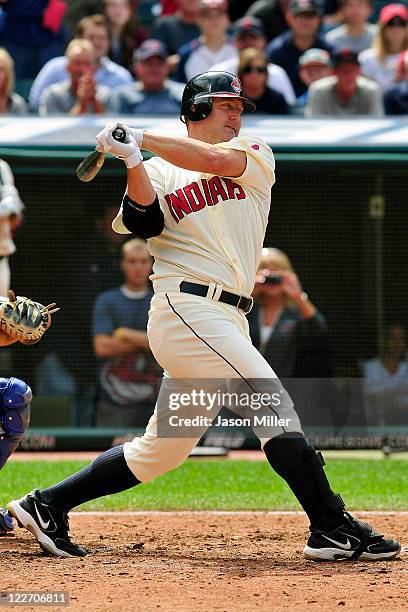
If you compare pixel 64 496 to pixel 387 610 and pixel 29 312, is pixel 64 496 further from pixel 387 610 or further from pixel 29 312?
pixel 387 610

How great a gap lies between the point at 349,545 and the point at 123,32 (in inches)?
311

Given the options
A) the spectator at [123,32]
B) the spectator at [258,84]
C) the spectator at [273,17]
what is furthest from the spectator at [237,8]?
the spectator at [258,84]

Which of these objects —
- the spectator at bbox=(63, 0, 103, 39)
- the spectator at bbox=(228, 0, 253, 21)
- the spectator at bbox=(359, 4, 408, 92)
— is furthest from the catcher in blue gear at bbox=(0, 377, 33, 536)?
the spectator at bbox=(228, 0, 253, 21)

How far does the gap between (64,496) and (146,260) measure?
3939mm

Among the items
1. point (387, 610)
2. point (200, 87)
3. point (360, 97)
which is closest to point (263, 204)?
point (200, 87)

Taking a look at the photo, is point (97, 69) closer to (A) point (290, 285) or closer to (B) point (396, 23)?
(B) point (396, 23)

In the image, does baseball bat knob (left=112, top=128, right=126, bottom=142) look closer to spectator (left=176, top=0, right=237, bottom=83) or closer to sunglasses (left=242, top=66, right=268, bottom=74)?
sunglasses (left=242, top=66, right=268, bottom=74)

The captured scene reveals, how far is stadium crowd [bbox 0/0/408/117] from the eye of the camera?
9609 mm

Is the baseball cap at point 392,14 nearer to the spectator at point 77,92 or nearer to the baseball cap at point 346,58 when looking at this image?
the baseball cap at point 346,58

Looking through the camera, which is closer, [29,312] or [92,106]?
[29,312]

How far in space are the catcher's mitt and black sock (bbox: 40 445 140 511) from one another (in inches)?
23.6

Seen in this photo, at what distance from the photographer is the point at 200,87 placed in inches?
180

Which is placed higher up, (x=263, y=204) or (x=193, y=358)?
(x=263, y=204)

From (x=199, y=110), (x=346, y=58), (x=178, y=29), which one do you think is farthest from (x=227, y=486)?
(x=178, y=29)
